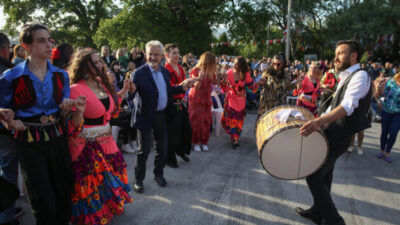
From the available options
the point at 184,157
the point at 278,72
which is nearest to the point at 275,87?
the point at 278,72

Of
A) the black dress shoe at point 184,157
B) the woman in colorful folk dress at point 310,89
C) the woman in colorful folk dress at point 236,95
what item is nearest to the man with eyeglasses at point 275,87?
the woman in colorful folk dress at point 310,89

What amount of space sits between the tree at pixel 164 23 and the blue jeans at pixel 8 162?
49.7 feet

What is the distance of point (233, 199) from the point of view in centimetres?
343

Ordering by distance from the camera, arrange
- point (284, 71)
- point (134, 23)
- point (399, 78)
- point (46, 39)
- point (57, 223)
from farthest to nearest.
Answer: point (134, 23), point (284, 71), point (399, 78), point (57, 223), point (46, 39)

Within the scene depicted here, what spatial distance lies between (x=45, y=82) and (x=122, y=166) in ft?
3.84

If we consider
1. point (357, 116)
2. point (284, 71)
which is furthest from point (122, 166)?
point (284, 71)

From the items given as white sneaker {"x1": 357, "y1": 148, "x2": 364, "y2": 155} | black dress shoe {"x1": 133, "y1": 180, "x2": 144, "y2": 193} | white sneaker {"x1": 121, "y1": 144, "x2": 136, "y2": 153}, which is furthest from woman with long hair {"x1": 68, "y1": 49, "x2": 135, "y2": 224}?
white sneaker {"x1": 357, "y1": 148, "x2": 364, "y2": 155}

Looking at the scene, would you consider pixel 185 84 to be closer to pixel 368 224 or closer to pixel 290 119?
pixel 290 119

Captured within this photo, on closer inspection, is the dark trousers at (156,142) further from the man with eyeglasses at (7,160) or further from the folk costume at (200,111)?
the folk costume at (200,111)

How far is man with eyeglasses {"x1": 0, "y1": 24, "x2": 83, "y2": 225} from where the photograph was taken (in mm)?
2102

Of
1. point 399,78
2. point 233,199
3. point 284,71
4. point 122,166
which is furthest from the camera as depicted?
point 284,71

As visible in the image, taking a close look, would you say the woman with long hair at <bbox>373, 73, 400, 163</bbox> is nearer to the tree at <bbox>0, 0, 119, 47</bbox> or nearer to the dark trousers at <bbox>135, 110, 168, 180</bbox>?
the dark trousers at <bbox>135, 110, 168, 180</bbox>

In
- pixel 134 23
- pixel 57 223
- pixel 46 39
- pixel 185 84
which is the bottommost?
pixel 57 223

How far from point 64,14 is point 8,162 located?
26537mm
